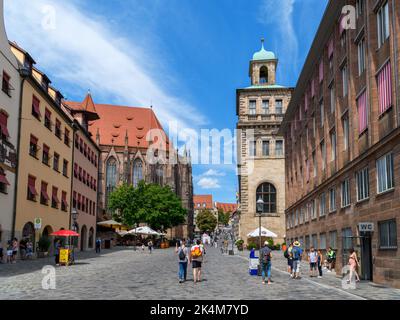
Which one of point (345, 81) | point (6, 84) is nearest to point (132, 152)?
point (6, 84)

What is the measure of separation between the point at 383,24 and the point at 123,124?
314ft

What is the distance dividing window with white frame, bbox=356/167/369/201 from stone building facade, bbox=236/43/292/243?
37724 mm

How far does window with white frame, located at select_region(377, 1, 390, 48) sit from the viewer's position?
767 inches

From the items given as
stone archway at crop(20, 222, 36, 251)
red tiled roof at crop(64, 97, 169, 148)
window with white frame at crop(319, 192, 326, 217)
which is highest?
red tiled roof at crop(64, 97, 169, 148)

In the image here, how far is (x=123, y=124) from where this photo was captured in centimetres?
11250

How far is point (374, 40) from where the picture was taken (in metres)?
21.0

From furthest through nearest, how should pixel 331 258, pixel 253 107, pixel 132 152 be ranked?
pixel 132 152, pixel 253 107, pixel 331 258

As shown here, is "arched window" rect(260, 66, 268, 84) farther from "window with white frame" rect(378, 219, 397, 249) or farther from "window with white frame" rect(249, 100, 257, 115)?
"window with white frame" rect(378, 219, 397, 249)

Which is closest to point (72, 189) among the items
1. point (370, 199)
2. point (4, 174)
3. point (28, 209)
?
point (28, 209)

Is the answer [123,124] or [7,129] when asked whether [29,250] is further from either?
[123,124]

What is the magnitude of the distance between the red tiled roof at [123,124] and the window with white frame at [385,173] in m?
88.3

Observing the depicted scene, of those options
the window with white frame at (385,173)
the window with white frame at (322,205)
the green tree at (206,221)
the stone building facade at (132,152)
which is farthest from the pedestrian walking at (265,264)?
the green tree at (206,221)

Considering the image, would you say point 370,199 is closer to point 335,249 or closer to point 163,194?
point 335,249

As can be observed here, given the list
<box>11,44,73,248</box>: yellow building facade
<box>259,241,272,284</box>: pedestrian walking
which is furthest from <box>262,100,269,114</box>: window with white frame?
<box>259,241,272,284</box>: pedestrian walking
